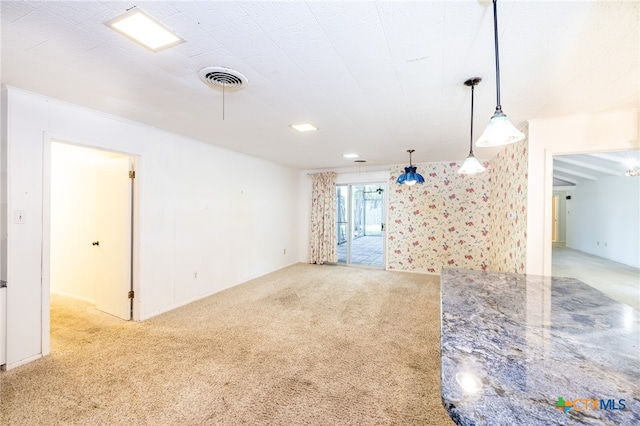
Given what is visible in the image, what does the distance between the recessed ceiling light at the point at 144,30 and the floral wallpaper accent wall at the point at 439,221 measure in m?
4.98

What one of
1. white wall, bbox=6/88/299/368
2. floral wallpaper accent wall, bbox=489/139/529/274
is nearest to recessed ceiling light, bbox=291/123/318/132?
white wall, bbox=6/88/299/368

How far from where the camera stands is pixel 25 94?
2332mm

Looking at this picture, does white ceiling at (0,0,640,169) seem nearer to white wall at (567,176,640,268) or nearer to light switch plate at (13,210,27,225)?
light switch plate at (13,210,27,225)

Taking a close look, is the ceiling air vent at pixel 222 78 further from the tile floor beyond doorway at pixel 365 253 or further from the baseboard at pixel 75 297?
the tile floor beyond doorway at pixel 365 253

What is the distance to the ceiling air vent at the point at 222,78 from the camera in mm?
1955

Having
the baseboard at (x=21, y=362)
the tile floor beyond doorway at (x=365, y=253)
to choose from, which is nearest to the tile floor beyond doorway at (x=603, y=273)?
the tile floor beyond doorway at (x=365, y=253)

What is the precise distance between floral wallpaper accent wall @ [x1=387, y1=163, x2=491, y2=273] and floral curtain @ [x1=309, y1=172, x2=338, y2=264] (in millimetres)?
1325

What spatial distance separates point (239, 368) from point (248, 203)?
3.26 m

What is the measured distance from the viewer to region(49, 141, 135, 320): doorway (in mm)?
3279

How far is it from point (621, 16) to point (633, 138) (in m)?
1.95

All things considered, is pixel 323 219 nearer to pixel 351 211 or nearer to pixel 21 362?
pixel 351 211

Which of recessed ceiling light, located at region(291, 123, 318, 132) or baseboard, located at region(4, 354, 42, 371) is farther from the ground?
recessed ceiling light, located at region(291, 123, 318, 132)

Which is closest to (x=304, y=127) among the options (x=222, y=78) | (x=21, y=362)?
(x=222, y=78)

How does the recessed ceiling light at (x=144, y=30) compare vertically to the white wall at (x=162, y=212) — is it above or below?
above
